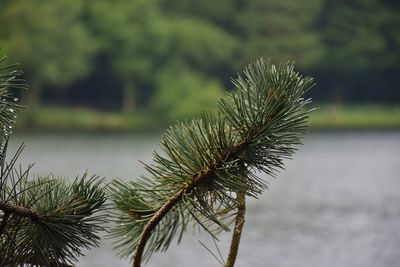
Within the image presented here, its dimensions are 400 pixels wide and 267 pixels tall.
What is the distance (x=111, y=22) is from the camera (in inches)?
2881

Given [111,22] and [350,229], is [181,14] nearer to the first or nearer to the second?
[111,22]

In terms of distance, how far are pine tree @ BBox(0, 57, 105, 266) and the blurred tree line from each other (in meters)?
62.1

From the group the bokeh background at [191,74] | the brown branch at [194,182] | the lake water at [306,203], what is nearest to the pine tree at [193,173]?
the brown branch at [194,182]

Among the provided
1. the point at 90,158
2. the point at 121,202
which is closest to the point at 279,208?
the point at 90,158

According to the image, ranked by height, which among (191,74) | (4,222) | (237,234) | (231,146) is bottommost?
(4,222)

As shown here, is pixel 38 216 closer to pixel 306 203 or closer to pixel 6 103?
pixel 6 103

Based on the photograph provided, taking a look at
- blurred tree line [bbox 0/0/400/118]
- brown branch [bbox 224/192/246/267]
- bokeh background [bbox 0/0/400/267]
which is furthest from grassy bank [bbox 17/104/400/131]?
brown branch [bbox 224/192/246/267]

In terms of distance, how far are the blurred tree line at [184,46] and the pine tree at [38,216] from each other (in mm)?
62077

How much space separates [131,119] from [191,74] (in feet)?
24.7

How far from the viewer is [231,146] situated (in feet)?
8.55

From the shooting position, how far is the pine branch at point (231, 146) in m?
2.60

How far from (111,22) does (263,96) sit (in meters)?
71.6

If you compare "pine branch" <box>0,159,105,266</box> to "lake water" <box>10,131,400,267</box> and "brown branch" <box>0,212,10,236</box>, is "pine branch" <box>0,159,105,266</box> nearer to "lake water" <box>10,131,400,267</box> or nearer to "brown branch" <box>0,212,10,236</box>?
"brown branch" <box>0,212,10,236</box>

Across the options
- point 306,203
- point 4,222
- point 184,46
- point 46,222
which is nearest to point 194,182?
point 46,222
